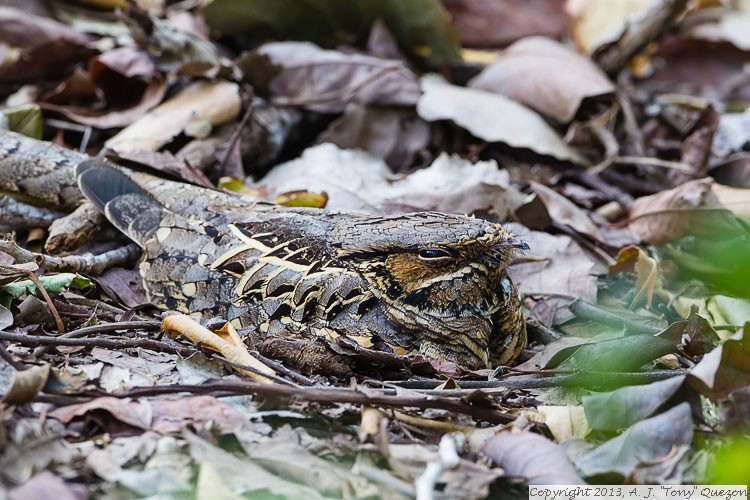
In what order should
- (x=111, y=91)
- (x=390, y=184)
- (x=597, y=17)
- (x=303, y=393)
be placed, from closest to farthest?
1. (x=303, y=393)
2. (x=390, y=184)
3. (x=111, y=91)
4. (x=597, y=17)

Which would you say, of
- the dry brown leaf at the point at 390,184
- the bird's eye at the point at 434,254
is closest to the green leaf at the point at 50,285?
the dry brown leaf at the point at 390,184

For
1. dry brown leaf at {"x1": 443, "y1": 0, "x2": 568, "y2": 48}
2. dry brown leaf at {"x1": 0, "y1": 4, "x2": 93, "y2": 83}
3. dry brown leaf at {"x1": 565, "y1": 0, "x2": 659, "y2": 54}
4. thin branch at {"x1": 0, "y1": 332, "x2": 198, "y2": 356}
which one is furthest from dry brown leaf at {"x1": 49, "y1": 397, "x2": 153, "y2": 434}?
dry brown leaf at {"x1": 443, "y1": 0, "x2": 568, "y2": 48}

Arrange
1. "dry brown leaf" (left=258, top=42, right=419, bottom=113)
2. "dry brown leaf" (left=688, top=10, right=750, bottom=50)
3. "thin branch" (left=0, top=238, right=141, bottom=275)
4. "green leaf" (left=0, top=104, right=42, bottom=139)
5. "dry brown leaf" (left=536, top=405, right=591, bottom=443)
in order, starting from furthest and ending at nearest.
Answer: "dry brown leaf" (left=688, top=10, right=750, bottom=50), "dry brown leaf" (left=258, top=42, right=419, bottom=113), "green leaf" (left=0, top=104, right=42, bottom=139), "thin branch" (left=0, top=238, right=141, bottom=275), "dry brown leaf" (left=536, top=405, right=591, bottom=443)

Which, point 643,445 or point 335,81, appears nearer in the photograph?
point 643,445

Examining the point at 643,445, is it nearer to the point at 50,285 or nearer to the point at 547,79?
the point at 50,285

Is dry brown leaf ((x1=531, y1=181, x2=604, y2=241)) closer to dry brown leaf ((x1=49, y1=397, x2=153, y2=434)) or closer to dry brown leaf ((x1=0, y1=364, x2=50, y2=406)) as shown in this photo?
dry brown leaf ((x1=49, y1=397, x2=153, y2=434))

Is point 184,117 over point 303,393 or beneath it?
beneath

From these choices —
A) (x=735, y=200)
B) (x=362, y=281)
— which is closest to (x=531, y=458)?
(x=362, y=281)

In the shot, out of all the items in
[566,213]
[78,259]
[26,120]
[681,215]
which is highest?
[681,215]
